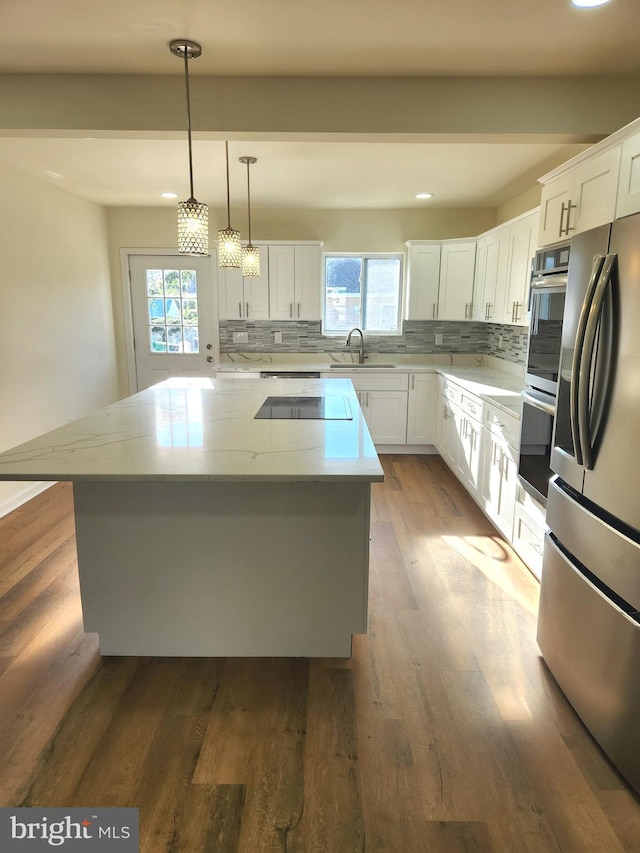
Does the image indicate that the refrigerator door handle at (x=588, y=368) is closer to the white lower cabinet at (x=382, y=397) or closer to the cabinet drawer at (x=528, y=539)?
the cabinet drawer at (x=528, y=539)

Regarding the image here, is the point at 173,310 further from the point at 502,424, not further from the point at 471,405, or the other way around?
the point at 502,424

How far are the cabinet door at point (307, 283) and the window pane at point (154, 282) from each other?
1.47 m

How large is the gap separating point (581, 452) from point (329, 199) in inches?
150

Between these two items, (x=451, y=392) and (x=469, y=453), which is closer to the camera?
(x=469, y=453)

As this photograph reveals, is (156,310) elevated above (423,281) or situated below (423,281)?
below

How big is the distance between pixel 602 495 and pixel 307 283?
4041 millimetres

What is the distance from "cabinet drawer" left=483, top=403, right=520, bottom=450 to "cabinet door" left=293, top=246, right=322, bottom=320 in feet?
7.76

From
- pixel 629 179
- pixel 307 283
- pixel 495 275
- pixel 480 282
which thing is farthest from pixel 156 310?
pixel 629 179

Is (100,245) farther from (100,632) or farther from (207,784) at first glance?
(207,784)

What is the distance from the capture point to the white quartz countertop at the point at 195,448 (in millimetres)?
1656

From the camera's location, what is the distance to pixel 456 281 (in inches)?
197

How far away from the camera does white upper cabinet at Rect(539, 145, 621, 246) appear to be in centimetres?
191

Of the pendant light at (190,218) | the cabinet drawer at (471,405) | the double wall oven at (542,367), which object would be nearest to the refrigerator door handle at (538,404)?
the double wall oven at (542,367)

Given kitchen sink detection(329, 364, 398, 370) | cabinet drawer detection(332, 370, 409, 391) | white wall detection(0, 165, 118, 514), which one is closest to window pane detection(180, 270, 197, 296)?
white wall detection(0, 165, 118, 514)
